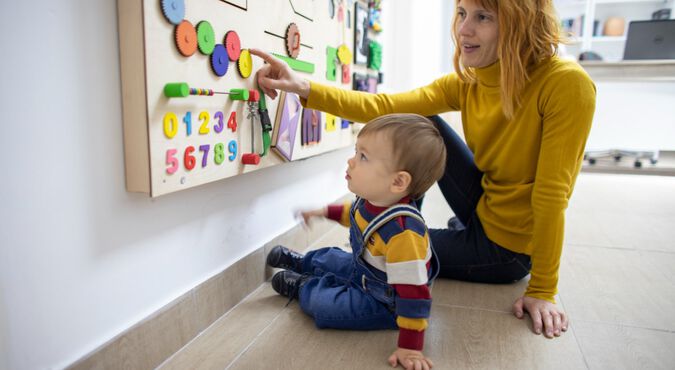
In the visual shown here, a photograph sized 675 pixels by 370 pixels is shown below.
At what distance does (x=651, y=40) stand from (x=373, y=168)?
3569 mm

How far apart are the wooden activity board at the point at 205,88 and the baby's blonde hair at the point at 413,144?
27cm

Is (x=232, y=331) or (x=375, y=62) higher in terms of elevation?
(x=375, y=62)

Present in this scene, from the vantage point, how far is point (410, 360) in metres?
0.85

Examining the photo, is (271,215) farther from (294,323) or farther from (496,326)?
(496,326)

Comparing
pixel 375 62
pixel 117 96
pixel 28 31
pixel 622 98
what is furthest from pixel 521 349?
pixel 622 98

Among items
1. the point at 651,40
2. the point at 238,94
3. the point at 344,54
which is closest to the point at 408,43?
the point at 344,54

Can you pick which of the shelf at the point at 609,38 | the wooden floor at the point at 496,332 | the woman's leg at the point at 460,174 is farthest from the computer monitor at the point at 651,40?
the woman's leg at the point at 460,174

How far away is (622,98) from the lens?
3824 mm

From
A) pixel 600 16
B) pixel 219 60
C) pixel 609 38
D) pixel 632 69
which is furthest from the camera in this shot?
pixel 600 16

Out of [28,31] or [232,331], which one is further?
[232,331]

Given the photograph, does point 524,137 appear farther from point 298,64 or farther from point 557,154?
point 298,64

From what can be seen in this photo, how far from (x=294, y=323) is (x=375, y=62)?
1.16 meters

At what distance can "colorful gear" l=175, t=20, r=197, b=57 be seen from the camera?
0.79 m

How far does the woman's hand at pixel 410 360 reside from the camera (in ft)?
2.77
